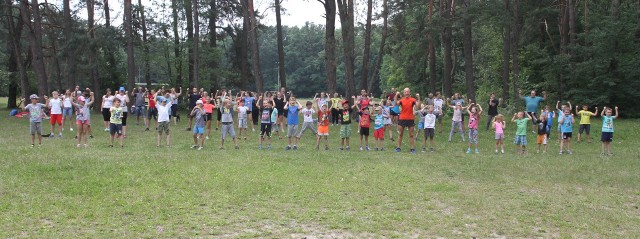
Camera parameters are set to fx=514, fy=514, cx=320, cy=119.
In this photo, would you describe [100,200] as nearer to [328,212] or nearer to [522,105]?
[328,212]

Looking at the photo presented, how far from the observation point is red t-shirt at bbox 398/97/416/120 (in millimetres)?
15078

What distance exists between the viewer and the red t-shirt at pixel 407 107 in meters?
15.1

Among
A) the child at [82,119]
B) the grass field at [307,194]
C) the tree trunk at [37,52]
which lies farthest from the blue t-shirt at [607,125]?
the tree trunk at [37,52]

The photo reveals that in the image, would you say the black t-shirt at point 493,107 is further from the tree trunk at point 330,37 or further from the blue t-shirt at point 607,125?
the tree trunk at point 330,37

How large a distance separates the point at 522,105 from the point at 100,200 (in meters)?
23.1

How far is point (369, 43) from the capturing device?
27.2m

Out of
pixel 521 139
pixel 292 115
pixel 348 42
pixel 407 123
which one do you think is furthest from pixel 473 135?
pixel 348 42

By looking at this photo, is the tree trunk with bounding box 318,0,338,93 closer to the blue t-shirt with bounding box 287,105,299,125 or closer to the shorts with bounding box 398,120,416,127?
the blue t-shirt with bounding box 287,105,299,125

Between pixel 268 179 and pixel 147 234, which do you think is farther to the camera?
pixel 268 179

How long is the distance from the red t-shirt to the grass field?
3.67ft

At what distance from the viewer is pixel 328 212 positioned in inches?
318

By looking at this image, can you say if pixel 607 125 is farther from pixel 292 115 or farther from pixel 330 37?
pixel 330 37

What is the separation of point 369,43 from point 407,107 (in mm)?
12624

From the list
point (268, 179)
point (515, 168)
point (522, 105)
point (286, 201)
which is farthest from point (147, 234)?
point (522, 105)
